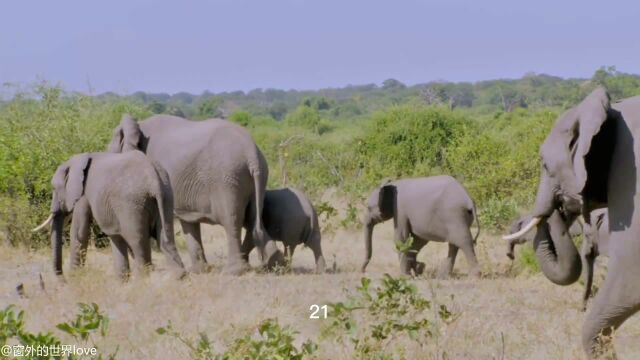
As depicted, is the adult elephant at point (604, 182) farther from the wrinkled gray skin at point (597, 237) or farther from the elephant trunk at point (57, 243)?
the elephant trunk at point (57, 243)

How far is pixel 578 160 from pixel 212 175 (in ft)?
22.1

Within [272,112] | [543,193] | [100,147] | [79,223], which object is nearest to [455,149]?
[100,147]

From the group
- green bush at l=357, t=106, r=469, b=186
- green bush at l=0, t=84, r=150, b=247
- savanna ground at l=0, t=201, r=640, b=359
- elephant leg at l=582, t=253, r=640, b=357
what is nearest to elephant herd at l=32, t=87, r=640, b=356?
elephant leg at l=582, t=253, r=640, b=357

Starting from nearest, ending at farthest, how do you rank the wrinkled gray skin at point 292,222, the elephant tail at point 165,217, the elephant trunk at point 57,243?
the elephant tail at point 165,217 < the elephant trunk at point 57,243 < the wrinkled gray skin at point 292,222

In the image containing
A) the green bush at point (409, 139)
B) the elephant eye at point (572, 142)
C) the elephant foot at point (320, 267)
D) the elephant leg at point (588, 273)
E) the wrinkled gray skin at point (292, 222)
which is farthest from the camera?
the green bush at point (409, 139)

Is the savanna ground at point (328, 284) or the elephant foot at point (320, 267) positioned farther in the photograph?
the elephant foot at point (320, 267)

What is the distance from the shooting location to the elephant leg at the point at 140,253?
1009 centimetres

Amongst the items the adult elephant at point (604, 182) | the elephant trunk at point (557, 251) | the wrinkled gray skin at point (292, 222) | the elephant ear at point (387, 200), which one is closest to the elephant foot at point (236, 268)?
the wrinkled gray skin at point (292, 222)

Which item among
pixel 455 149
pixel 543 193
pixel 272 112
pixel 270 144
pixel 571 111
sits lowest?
pixel 272 112

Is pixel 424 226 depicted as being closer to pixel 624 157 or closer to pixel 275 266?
pixel 275 266

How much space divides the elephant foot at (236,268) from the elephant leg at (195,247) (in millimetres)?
325

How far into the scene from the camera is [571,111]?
18.7 ft

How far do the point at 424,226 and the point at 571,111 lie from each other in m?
6.93

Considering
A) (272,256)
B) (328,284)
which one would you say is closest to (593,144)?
(328,284)
